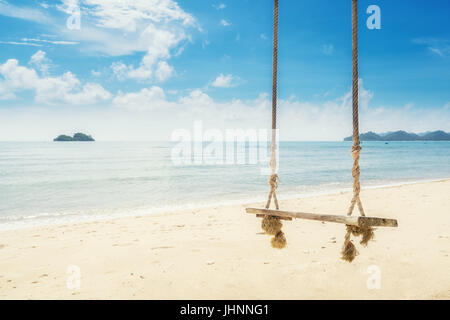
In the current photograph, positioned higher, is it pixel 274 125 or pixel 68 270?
pixel 274 125

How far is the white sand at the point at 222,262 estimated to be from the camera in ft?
12.0

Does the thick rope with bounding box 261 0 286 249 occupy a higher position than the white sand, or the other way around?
the thick rope with bounding box 261 0 286 249

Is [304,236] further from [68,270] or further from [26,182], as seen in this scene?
[26,182]

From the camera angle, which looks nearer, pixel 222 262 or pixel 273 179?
pixel 273 179

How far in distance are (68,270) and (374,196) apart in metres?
10.2

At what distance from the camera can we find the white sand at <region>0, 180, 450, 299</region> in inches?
144

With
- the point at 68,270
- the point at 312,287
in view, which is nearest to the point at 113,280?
the point at 68,270

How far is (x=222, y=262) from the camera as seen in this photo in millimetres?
4531

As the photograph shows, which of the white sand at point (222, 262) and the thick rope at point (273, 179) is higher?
the thick rope at point (273, 179)

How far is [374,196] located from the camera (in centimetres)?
1171

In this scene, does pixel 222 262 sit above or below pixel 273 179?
below
